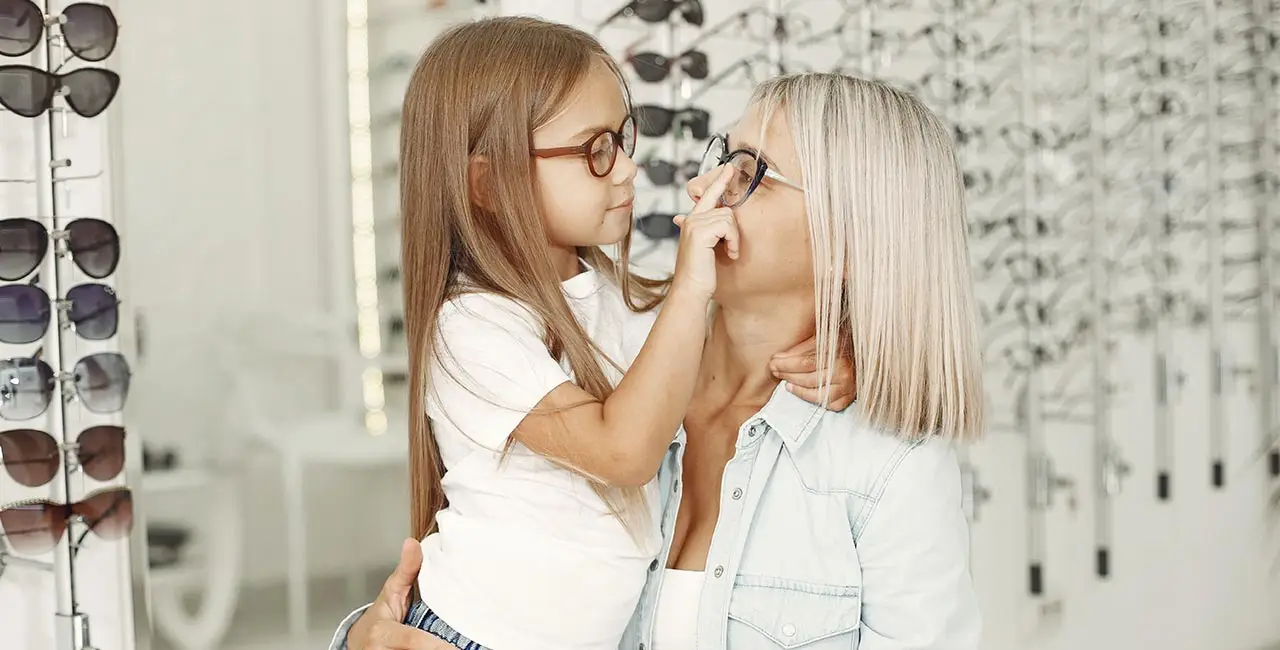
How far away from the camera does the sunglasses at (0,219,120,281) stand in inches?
77.3

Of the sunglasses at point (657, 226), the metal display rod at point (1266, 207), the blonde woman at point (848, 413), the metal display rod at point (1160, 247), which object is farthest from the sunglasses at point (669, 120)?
the metal display rod at point (1266, 207)

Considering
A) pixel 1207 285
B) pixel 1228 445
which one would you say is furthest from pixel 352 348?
pixel 1228 445

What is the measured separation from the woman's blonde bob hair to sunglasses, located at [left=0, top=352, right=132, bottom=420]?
131 cm

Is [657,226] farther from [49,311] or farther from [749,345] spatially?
[49,311]

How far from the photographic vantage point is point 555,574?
1.54m

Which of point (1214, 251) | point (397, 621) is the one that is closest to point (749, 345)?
point (397, 621)

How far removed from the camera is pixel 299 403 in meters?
2.32

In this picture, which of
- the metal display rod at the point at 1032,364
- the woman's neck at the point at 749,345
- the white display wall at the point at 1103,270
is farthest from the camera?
the metal display rod at the point at 1032,364

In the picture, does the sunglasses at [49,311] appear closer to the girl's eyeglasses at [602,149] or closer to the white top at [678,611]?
the girl's eyeglasses at [602,149]

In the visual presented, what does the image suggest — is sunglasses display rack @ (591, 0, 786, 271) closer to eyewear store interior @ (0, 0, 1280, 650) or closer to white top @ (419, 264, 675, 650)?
eyewear store interior @ (0, 0, 1280, 650)

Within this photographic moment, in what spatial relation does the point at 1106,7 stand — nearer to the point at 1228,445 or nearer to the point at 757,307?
the point at 1228,445

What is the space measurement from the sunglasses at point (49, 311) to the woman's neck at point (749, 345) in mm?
1087

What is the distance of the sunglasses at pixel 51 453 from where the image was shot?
2.00 meters

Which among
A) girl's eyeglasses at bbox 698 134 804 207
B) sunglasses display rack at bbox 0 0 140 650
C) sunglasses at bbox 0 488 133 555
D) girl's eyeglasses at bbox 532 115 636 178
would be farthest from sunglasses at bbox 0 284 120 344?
girl's eyeglasses at bbox 698 134 804 207
